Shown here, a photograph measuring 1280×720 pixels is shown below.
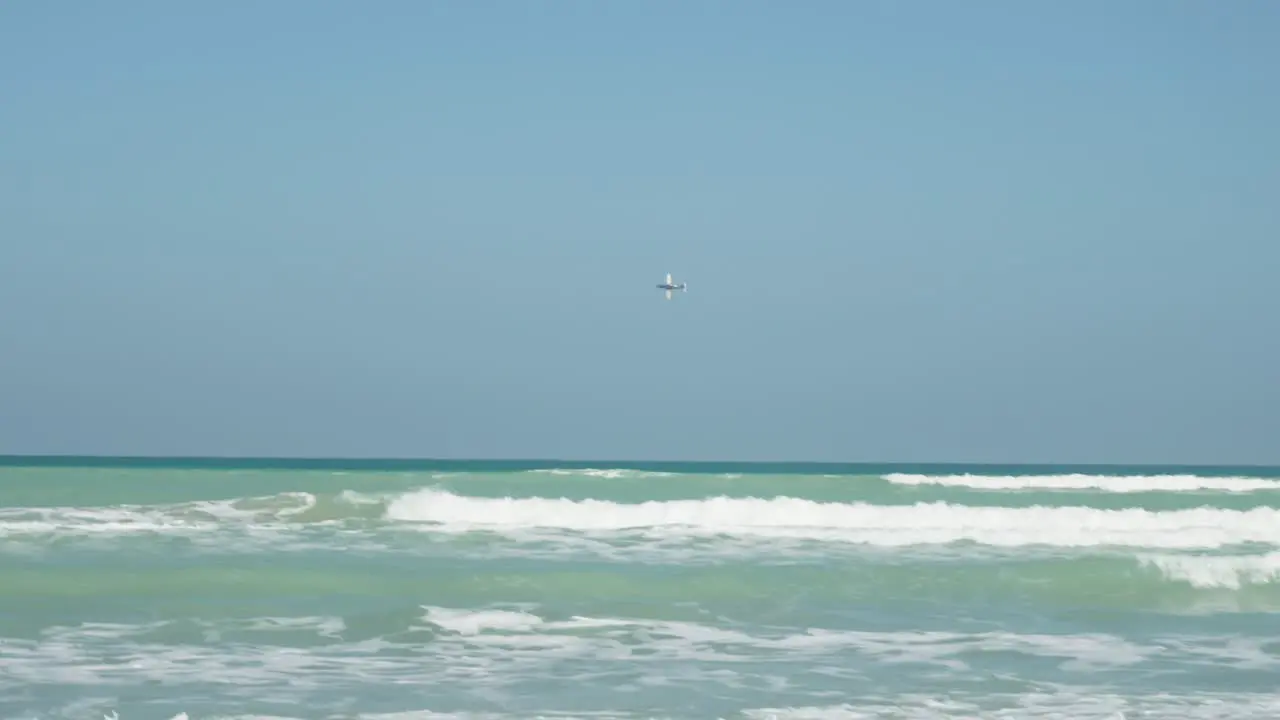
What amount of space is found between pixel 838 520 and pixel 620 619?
1430 centimetres

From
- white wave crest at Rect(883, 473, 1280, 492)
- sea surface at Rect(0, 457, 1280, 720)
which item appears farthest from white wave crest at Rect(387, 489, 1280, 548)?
white wave crest at Rect(883, 473, 1280, 492)

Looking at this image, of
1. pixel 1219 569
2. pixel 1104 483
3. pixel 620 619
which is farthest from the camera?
pixel 1104 483

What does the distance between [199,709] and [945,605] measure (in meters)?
7.16

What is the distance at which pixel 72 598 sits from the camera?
12.6m

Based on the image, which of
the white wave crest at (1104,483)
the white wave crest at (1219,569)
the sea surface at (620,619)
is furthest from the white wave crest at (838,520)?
the white wave crest at (1104,483)

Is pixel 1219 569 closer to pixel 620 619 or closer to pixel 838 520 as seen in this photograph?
pixel 620 619

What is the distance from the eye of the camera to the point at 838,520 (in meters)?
25.3

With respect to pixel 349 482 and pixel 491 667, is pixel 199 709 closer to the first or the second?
pixel 491 667

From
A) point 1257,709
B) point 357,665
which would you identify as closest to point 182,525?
point 357,665

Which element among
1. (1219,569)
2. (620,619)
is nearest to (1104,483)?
(1219,569)

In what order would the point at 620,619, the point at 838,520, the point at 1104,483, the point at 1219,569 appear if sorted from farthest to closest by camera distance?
1. the point at 1104,483
2. the point at 838,520
3. the point at 1219,569
4. the point at 620,619

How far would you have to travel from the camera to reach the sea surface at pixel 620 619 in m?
8.52

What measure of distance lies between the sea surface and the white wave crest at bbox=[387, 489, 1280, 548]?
21cm

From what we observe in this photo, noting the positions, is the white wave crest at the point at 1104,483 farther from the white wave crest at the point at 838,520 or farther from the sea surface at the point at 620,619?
the sea surface at the point at 620,619
